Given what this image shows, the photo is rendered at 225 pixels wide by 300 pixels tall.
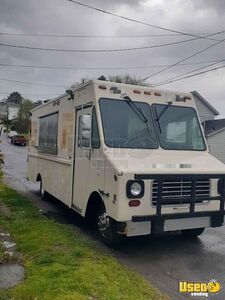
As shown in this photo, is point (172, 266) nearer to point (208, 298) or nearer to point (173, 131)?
point (208, 298)

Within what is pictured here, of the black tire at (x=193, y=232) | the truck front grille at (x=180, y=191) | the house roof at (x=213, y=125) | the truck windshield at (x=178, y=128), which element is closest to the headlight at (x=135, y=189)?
the truck front grille at (x=180, y=191)

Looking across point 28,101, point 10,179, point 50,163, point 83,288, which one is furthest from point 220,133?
point 28,101

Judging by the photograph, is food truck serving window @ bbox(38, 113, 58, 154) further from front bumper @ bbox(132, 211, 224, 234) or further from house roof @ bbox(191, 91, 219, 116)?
house roof @ bbox(191, 91, 219, 116)

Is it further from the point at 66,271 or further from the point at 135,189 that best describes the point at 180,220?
the point at 66,271

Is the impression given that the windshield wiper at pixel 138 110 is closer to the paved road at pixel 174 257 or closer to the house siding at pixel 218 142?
the paved road at pixel 174 257

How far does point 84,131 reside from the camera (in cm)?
737

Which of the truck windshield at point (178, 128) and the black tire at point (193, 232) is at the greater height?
the truck windshield at point (178, 128)

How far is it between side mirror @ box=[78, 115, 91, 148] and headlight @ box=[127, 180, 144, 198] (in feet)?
5.01

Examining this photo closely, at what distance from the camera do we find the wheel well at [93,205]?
709 cm

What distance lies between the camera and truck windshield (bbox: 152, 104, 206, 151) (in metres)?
7.29

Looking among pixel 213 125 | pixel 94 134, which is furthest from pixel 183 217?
pixel 213 125

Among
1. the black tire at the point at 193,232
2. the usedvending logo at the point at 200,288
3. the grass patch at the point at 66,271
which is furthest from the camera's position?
the black tire at the point at 193,232

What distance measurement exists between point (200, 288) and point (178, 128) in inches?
126

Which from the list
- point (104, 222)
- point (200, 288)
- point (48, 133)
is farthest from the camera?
point (48, 133)
